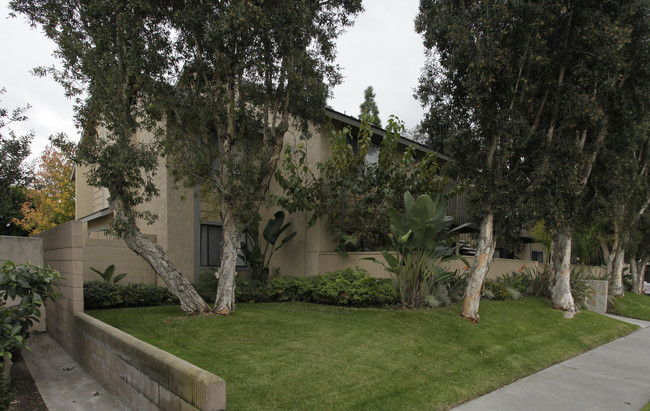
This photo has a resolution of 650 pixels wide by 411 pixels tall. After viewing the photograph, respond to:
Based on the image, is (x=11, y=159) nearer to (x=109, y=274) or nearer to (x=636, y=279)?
(x=109, y=274)

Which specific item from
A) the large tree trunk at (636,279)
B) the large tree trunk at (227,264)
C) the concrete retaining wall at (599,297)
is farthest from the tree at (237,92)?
the large tree trunk at (636,279)

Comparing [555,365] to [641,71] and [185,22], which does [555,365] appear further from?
[185,22]

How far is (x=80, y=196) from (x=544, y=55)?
19383 millimetres

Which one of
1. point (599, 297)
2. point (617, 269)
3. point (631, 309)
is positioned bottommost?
point (631, 309)

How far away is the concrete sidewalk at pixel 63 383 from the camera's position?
554 cm

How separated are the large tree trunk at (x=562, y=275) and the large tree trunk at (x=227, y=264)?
953 centimetres

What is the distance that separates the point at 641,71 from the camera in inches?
433

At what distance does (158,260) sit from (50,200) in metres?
26.3

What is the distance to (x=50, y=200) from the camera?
29.7 metres

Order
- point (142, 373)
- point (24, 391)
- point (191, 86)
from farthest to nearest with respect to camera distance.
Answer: point (191, 86) → point (24, 391) → point (142, 373)

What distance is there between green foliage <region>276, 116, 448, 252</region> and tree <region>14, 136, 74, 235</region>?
2350cm

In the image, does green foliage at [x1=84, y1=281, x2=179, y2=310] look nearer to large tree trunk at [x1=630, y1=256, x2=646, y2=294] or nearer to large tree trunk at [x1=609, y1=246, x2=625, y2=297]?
large tree trunk at [x1=609, y1=246, x2=625, y2=297]

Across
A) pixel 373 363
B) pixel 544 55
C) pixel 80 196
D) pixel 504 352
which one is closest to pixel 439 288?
pixel 504 352

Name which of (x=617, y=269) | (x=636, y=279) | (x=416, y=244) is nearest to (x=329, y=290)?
(x=416, y=244)
